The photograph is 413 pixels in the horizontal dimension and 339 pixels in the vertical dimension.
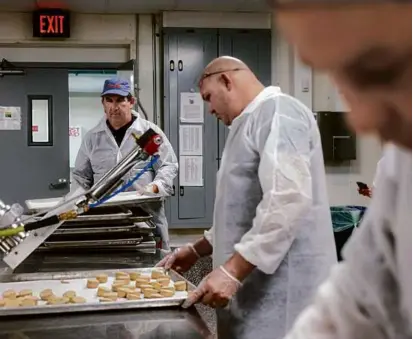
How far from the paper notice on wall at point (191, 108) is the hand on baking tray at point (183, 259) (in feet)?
10.0

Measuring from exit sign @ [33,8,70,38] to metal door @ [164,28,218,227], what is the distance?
841 mm

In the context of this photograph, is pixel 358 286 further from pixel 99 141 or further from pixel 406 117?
pixel 99 141

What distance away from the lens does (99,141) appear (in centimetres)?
352

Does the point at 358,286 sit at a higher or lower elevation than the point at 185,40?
lower

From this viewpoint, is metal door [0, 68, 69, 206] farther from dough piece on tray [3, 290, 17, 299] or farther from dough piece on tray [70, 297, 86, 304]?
dough piece on tray [70, 297, 86, 304]

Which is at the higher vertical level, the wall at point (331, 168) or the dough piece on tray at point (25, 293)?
the wall at point (331, 168)

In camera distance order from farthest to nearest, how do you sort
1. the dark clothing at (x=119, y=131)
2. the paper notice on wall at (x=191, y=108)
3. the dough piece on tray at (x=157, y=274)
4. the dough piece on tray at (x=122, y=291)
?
the paper notice on wall at (x=191, y=108) < the dark clothing at (x=119, y=131) < the dough piece on tray at (x=157, y=274) < the dough piece on tray at (x=122, y=291)

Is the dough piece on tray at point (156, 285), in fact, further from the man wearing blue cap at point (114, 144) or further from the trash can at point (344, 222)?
the trash can at point (344, 222)

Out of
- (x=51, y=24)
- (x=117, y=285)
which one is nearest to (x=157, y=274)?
(x=117, y=285)

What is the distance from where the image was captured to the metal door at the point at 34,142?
504 centimetres

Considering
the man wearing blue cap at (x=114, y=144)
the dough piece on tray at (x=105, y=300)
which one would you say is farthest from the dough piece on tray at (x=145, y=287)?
the man wearing blue cap at (x=114, y=144)

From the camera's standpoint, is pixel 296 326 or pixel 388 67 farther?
pixel 296 326

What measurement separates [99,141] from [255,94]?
1.93 metres

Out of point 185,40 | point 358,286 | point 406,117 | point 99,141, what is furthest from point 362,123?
point 185,40
